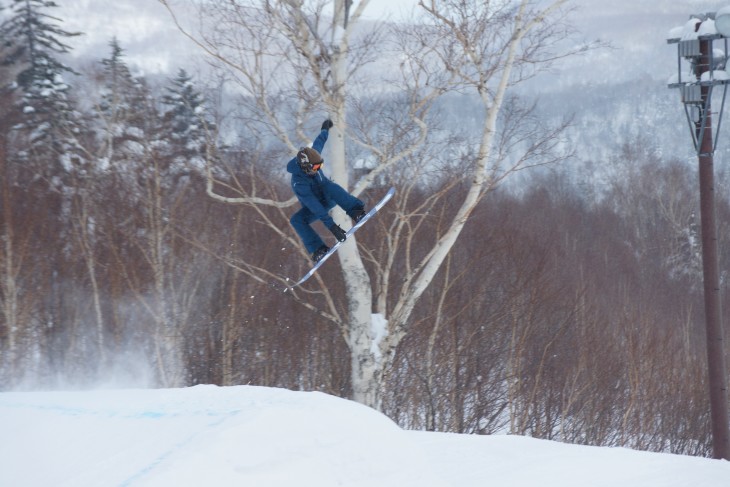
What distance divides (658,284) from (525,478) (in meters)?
37.8

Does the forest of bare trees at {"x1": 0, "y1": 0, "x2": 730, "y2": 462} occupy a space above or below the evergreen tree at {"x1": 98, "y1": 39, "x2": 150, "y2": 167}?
below

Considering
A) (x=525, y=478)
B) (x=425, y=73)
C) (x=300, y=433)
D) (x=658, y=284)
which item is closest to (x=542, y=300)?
(x=425, y=73)

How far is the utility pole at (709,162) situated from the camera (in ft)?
27.8

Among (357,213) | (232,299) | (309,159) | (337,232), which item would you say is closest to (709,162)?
(357,213)

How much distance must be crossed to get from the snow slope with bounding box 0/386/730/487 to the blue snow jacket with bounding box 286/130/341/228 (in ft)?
8.49

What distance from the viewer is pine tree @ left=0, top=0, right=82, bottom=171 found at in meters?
20.1

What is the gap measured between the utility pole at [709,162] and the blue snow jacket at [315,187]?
16.3ft

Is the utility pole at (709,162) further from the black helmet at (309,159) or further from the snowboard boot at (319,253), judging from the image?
the black helmet at (309,159)

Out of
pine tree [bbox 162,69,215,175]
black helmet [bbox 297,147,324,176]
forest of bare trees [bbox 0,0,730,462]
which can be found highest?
pine tree [bbox 162,69,215,175]

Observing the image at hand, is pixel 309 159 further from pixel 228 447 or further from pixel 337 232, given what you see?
pixel 228 447

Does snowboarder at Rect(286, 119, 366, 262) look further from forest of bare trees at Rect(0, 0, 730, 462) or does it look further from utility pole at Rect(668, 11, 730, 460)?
forest of bare trees at Rect(0, 0, 730, 462)

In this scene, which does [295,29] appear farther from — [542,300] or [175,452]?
[542,300]

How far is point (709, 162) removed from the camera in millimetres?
8680

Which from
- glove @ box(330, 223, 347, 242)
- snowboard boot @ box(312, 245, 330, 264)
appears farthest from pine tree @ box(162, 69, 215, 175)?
glove @ box(330, 223, 347, 242)
